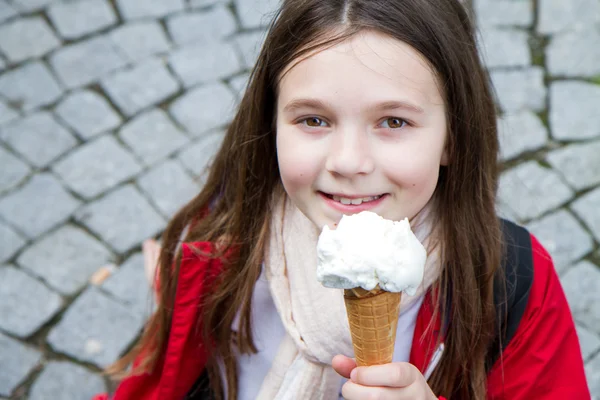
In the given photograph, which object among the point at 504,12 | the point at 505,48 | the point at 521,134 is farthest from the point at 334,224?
the point at 504,12

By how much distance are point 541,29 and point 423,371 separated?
2.92 m

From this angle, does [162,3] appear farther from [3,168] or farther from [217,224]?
[217,224]

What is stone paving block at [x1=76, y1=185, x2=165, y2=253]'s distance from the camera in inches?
133

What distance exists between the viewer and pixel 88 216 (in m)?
3.44

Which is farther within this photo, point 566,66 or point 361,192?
point 566,66

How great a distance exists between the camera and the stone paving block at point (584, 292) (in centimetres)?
296

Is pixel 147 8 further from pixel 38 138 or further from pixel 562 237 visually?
pixel 562 237

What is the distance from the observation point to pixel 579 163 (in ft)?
11.3

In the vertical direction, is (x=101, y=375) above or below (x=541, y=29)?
below

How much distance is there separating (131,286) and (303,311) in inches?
64.1

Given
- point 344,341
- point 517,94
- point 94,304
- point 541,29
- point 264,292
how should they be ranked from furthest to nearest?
point 541,29 → point 517,94 → point 94,304 → point 264,292 → point 344,341

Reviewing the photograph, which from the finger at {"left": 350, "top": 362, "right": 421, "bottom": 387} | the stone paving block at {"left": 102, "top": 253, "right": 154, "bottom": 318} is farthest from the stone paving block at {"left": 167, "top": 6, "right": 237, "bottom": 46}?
the finger at {"left": 350, "top": 362, "right": 421, "bottom": 387}

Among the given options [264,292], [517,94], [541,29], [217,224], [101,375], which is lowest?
[101,375]

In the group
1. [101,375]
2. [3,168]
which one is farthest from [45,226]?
[101,375]
